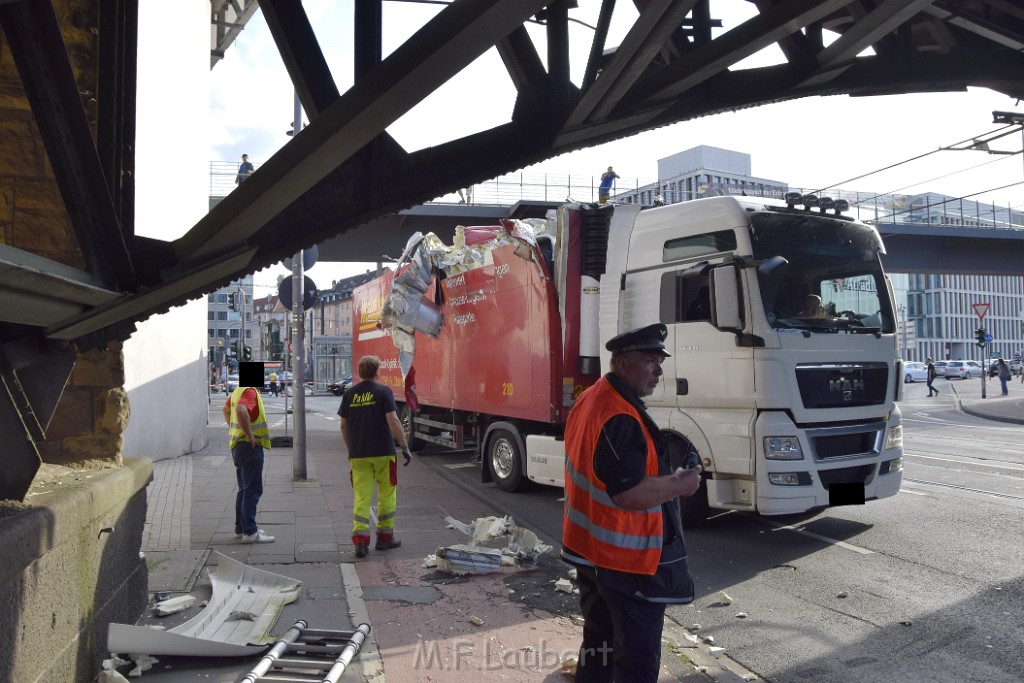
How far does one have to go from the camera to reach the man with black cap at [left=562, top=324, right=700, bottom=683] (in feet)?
10.4

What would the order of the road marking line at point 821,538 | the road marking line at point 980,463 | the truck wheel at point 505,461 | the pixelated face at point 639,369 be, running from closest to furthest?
the pixelated face at point 639,369, the road marking line at point 821,538, the truck wheel at point 505,461, the road marking line at point 980,463

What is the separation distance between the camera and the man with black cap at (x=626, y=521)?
10.4ft

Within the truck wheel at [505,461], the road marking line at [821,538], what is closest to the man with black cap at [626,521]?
the road marking line at [821,538]

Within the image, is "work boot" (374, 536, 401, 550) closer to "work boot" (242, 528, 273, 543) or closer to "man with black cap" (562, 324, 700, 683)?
"work boot" (242, 528, 273, 543)

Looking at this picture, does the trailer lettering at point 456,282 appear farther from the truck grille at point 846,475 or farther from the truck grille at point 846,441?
the truck grille at point 846,475

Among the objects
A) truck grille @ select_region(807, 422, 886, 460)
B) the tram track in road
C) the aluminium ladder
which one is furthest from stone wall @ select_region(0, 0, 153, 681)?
the tram track in road

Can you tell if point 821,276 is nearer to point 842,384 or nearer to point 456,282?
point 842,384

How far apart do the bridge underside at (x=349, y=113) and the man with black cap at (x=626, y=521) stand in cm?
122

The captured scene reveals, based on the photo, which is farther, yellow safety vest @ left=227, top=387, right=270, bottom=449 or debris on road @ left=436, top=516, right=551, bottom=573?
yellow safety vest @ left=227, top=387, right=270, bottom=449

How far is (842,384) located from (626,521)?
4.78 metres

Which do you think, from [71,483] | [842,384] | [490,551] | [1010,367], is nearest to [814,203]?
[842,384]

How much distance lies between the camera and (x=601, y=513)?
3275 millimetres

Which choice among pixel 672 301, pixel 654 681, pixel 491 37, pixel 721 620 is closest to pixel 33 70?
pixel 491 37

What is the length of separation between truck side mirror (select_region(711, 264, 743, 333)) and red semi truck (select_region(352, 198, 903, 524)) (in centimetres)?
1
